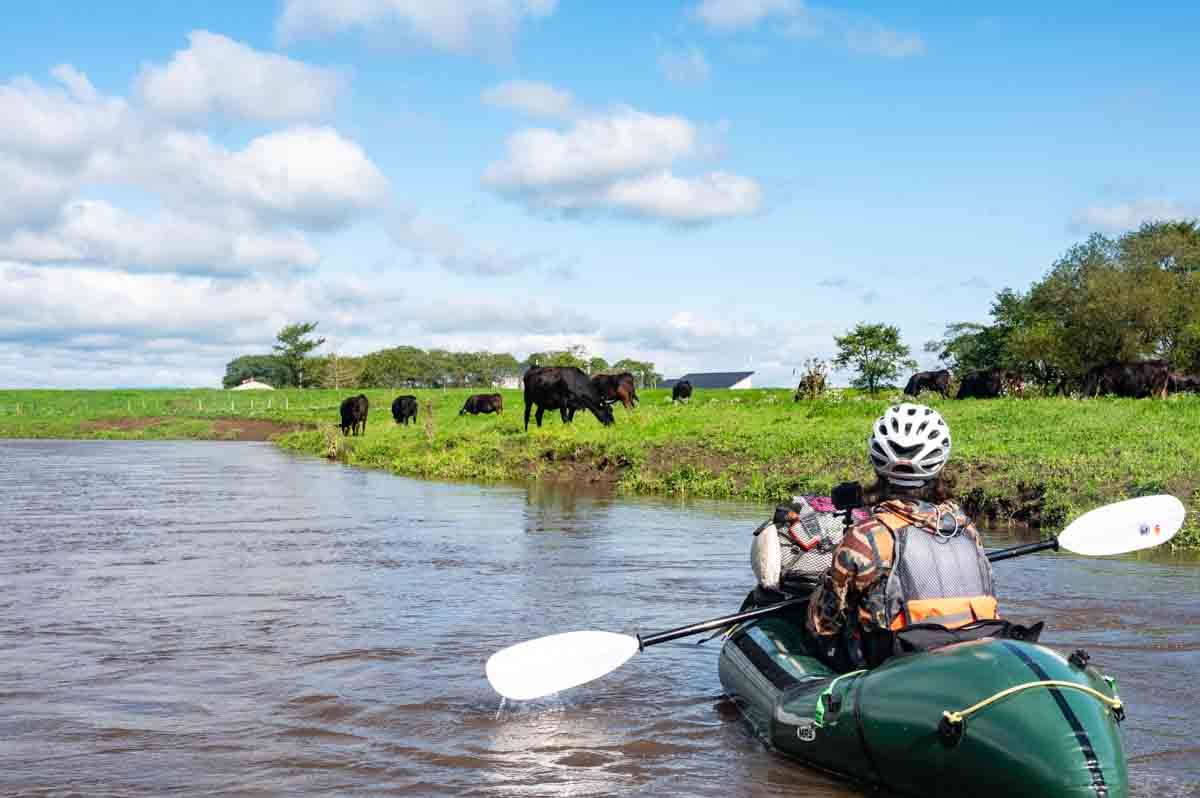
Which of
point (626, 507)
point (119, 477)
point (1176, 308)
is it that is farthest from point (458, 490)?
point (1176, 308)

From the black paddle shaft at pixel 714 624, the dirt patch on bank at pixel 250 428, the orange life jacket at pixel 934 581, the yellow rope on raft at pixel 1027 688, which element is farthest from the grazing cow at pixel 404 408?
the yellow rope on raft at pixel 1027 688

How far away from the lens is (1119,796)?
3.99 meters

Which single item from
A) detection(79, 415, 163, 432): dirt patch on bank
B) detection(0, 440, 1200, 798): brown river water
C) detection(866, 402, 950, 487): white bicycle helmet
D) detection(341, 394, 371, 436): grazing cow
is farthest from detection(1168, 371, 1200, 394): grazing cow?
detection(79, 415, 163, 432): dirt patch on bank

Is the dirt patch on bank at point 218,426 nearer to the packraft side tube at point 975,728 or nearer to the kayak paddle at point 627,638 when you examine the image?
the kayak paddle at point 627,638

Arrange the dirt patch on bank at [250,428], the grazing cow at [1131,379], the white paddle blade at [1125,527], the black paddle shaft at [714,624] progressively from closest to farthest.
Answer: the black paddle shaft at [714,624], the white paddle blade at [1125,527], the grazing cow at [1131,379], the dirt patch on bank at [250,428]

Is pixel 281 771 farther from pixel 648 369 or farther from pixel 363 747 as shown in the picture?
pixel 648 369

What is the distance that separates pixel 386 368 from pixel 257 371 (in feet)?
78.9

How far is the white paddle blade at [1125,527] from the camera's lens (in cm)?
630

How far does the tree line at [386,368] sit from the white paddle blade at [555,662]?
307 feet

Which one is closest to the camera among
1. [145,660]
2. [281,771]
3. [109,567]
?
[281,771]

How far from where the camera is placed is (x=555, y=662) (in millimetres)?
6141

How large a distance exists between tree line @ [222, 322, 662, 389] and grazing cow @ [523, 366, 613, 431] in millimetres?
72071

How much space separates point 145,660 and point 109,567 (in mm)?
4394

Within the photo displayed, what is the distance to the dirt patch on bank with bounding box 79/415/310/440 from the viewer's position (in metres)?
54.7
